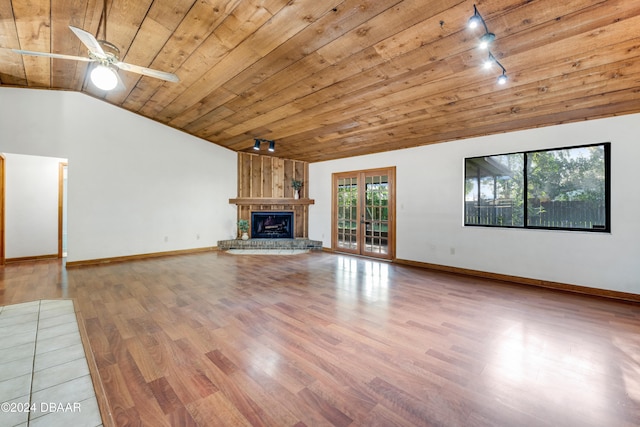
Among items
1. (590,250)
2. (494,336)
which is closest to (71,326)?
(494,336)

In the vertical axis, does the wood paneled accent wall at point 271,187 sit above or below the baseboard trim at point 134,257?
above

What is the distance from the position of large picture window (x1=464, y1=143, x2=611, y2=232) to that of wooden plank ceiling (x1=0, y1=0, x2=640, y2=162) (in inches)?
21.0

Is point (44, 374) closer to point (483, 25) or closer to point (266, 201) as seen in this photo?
point (483, 25)

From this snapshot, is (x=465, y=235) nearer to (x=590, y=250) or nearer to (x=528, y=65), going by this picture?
(x=590, y=250)

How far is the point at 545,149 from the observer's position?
4023 millimetres

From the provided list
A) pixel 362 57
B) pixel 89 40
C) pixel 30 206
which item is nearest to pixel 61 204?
pixel 30 206

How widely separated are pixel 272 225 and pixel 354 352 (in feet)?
18.9

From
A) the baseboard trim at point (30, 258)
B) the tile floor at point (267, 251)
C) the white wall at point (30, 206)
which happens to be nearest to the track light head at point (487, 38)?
the tile floor at point (267, 251)

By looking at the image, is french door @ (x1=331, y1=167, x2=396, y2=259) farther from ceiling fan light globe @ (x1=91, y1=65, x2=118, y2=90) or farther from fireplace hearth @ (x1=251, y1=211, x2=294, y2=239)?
ceiling fan light globe @ (x1=91, y1=65, x2=118, y2=90)

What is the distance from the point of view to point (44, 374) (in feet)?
6.11

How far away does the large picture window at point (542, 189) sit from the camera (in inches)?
146

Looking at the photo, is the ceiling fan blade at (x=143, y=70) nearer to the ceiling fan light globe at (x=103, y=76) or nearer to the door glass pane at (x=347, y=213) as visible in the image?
the ceiling fan light globe at (x=103, y=76)

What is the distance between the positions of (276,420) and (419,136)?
475 centimetres

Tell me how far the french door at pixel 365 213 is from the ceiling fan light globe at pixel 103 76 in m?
4.90
